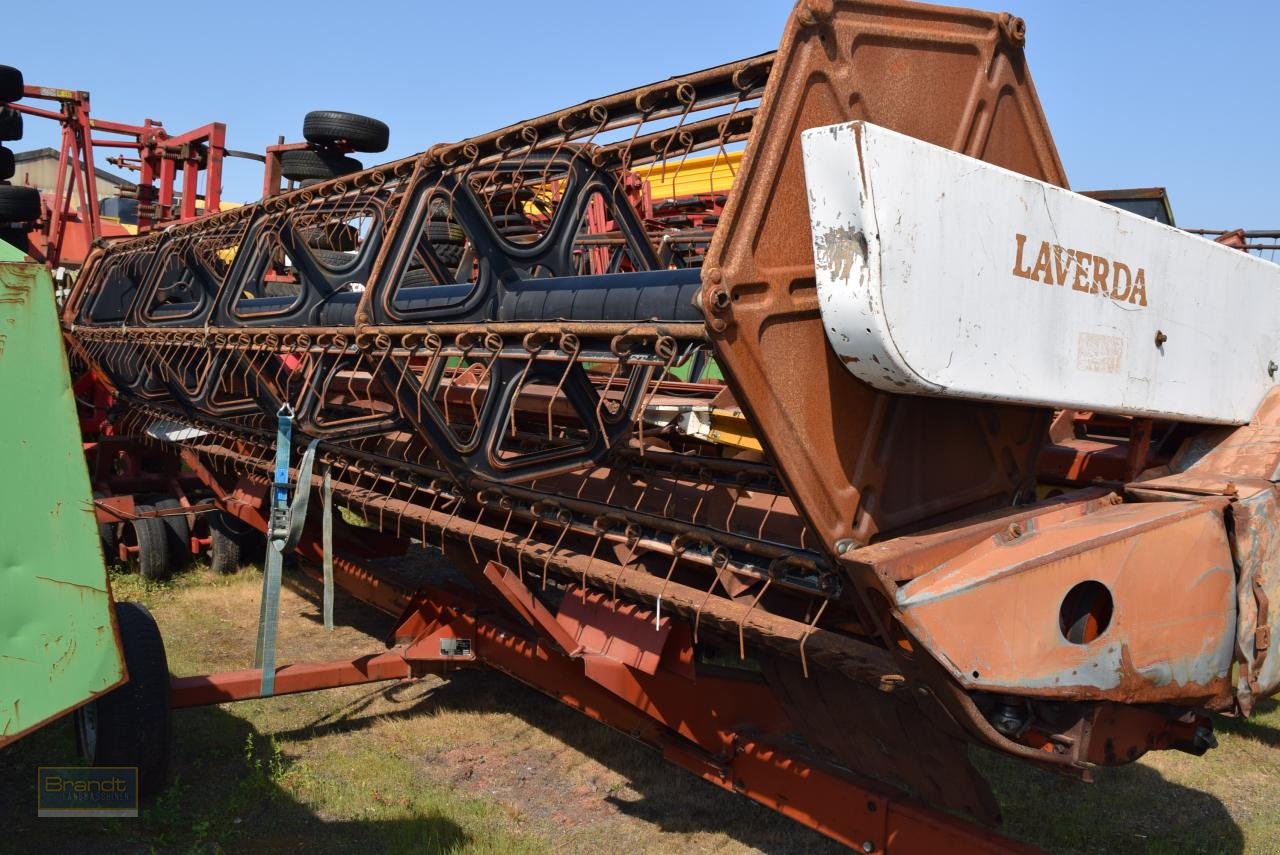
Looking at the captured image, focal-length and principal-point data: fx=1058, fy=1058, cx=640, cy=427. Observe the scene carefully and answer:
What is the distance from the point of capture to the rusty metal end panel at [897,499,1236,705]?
2.29m

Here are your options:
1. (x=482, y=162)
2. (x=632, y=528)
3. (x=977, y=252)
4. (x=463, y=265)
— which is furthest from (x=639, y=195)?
(x=977, y=252)

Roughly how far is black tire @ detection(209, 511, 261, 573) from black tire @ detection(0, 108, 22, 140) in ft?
11.8

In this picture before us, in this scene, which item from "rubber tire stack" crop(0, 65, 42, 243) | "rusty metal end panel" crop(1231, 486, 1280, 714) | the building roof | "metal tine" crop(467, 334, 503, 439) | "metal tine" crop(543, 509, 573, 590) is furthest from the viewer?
the building roof

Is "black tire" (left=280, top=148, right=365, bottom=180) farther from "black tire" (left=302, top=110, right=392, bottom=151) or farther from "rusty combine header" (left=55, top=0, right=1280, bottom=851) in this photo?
"rusty combine header" (left=55, top=0, right=1280, bottom=851)

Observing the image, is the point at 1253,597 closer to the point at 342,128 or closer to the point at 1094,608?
the point at 1094,608

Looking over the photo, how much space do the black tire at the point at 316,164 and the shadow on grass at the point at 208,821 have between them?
5.19 metres

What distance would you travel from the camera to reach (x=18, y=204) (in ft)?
27.1

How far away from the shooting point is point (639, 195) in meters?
9.57

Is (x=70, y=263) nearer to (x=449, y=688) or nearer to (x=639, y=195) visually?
(x=639, y=195)

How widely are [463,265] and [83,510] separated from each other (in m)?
3.28

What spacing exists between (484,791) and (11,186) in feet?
22.6

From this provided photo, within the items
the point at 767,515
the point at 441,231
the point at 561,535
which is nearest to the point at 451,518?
the point at 561,535

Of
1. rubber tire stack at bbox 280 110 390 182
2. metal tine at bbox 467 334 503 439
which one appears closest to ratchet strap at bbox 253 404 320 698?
metal tine at bbox 467 334 503 439

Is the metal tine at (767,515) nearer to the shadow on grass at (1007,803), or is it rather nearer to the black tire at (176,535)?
the shadow on grass at (1007,803)
